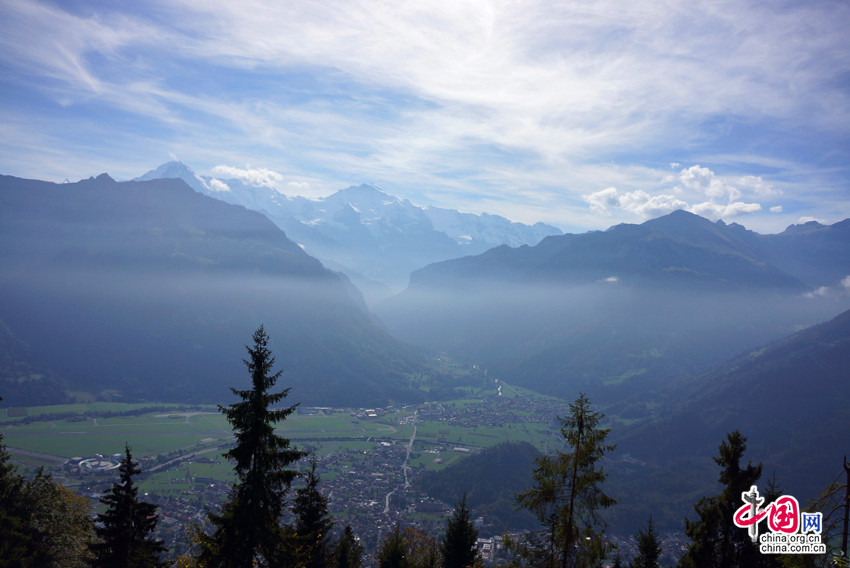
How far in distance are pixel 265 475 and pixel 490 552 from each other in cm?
5943

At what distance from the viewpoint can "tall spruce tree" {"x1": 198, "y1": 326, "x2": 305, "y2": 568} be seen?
14398mm

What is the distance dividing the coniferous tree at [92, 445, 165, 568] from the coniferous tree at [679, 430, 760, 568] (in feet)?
63.5

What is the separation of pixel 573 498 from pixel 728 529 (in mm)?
5860

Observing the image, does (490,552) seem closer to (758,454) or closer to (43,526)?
(43,526)

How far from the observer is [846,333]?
6698 inches

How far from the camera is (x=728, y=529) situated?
15.6 metres

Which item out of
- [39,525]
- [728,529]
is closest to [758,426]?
[728,529]

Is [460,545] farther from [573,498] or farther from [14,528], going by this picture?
[14,528]

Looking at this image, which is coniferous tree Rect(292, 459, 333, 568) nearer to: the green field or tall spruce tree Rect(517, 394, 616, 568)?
tall spruce tree Rect(517, 394, 616, 568)

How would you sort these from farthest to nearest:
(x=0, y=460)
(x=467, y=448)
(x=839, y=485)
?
1. (x=467, y=448)
2. (x=0, y=460)
3. (x=839, y=485)

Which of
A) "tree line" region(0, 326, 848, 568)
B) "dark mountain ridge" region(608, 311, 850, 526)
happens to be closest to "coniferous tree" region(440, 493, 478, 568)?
"tree line" region(0, 326, 848, 568)

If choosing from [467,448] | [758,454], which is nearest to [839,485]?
[467,448]

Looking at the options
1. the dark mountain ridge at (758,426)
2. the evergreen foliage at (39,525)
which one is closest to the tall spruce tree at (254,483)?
the evergreen foliage at (39,525)

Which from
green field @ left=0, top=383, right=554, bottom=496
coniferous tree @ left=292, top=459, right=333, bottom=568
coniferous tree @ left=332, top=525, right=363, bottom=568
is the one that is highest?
coniferous tree @ left=292, top=459, right=333, bottom=568
